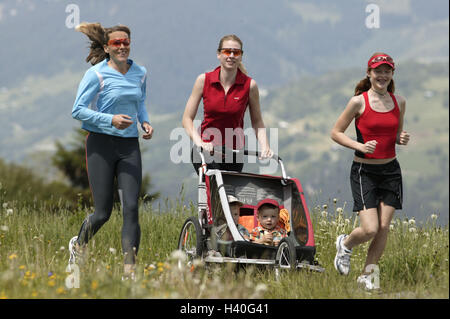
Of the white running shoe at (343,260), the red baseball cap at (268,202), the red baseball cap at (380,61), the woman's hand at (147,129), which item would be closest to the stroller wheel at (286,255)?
the white running shoe at (343,260)

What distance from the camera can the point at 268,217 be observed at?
19.5 ft

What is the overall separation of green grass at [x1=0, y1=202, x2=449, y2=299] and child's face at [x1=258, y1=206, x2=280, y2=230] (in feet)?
1.74

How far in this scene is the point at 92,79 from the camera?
17.7 ft

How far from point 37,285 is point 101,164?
147cm

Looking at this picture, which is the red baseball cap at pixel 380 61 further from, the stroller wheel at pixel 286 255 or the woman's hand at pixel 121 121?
the woman's hand at pixel 121 121

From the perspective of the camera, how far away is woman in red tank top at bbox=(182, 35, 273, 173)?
579 cm

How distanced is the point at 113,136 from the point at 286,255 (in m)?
1.70

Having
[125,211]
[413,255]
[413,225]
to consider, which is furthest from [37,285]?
[413,225]

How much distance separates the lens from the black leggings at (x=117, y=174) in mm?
5363

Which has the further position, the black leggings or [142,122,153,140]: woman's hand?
[142,122,153,140]: woman's hand

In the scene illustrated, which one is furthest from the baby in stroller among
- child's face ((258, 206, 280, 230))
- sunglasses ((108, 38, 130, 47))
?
sunglasses ((108, 38, 130, 47))

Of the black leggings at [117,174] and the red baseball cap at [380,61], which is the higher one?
the red baseball cap at [380,61]

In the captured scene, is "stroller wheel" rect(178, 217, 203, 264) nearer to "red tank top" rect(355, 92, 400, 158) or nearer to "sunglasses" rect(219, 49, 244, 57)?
"sunglasses" rect(219, 49, 244, 57)
